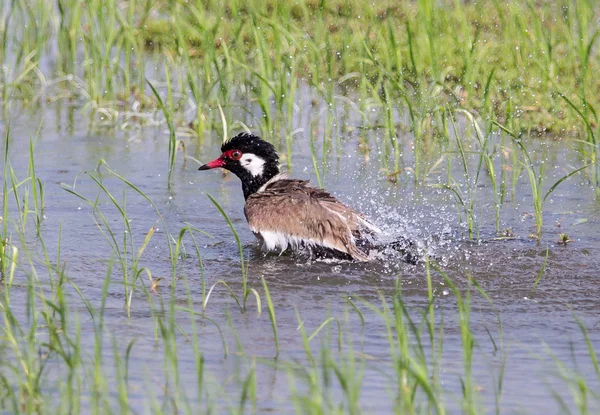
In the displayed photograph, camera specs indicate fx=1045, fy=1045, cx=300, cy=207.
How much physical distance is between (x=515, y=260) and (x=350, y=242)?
1037mm

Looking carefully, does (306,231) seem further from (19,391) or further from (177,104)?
(177,104)

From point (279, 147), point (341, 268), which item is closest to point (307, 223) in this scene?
point (341, 268)

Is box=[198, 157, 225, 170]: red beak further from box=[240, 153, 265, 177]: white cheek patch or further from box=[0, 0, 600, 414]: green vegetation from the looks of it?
box=[0, 0, 600, 414]: green vegetation

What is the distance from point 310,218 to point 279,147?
2672 millimetres

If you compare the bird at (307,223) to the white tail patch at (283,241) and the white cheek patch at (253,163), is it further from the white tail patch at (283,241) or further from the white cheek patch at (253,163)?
the white cheek patch at (253,163)

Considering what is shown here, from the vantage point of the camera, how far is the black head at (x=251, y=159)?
7.47 meters

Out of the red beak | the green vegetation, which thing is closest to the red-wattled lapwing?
the green vegetation

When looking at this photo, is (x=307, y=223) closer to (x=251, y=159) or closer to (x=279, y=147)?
(x=251, y=159)

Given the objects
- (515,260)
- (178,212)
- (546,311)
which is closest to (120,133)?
(178,212)

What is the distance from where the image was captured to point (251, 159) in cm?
750

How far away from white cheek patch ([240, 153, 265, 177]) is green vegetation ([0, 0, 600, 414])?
18.5 inches

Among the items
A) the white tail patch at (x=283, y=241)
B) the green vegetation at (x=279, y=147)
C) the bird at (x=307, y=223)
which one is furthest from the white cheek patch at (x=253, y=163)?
the white tail patch at (x=283, y=241)

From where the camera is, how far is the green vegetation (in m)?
4.11

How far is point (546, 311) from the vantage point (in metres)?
5.45
